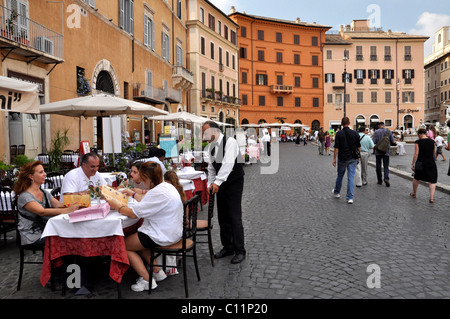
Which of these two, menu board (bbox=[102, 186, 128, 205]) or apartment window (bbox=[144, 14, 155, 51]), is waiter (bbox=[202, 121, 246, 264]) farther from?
apartment window (bbox=[144, 14, 155, 51])

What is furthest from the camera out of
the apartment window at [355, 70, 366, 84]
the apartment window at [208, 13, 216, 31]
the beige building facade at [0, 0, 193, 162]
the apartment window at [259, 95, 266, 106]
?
the apartment window at [355, 70, 366, 84]

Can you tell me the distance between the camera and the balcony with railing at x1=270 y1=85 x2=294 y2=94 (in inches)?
2096

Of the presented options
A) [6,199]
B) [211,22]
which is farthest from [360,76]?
[6,199]

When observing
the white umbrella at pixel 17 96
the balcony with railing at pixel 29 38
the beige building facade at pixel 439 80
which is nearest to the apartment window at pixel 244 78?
the beige building facade at pixel 439 80

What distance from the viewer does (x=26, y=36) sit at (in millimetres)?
12328

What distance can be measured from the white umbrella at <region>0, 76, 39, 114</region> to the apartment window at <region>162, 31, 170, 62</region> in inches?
847

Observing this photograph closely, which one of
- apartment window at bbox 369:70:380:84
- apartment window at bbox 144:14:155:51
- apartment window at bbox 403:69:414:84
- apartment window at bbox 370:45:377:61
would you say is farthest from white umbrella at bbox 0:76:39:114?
apartment window at bbox 403:69:414:84

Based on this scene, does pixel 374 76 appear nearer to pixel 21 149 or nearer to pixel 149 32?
pixel 149 32

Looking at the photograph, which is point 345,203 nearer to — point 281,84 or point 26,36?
point 26,36

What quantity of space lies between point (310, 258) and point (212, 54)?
3802 centimetres

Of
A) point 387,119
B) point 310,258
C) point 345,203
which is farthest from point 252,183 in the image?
point 387,119
